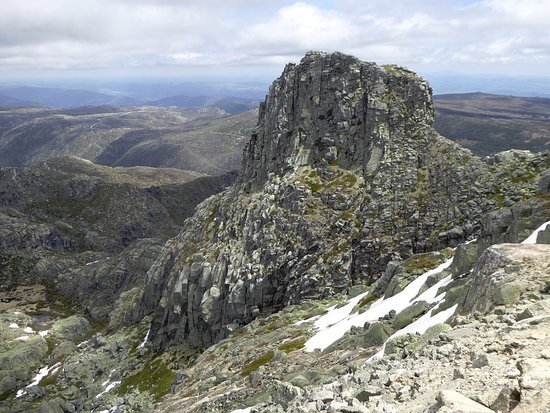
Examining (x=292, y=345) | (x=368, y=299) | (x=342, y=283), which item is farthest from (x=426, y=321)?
(x=342, y=283)

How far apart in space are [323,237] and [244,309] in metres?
19.9

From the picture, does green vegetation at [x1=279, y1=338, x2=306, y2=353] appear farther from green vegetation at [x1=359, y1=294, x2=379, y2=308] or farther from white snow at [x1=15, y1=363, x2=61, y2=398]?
white snow at [x1=15, y1=363, x2=61, y2=398]

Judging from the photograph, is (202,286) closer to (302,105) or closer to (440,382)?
(302,105)

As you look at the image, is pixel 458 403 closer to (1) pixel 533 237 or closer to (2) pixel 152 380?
(1) pixel 533 237

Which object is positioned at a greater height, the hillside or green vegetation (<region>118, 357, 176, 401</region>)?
the hillside

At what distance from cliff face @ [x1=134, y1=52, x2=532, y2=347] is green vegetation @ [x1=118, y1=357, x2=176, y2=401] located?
746cm

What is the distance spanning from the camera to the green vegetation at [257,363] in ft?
152

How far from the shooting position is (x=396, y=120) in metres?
90.1

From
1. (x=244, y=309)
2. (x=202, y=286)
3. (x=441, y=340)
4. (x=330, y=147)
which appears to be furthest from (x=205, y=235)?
(x=441, y=340)

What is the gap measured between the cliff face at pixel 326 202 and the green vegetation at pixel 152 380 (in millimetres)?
7463

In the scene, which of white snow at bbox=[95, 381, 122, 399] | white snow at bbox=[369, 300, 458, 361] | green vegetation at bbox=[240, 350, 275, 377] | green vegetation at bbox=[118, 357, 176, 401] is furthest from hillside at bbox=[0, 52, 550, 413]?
white snow at bbox=[95, 381, 122, 399]

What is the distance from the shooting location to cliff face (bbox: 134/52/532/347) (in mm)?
77625

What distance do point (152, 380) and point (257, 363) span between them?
1791 inches

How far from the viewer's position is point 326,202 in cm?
8719
